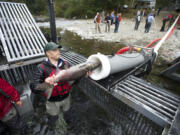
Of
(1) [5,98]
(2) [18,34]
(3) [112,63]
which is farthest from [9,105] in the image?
(2) [18,34]

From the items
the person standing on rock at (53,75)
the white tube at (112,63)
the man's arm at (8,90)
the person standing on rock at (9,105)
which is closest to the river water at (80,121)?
the person standing on rock at (53,75)

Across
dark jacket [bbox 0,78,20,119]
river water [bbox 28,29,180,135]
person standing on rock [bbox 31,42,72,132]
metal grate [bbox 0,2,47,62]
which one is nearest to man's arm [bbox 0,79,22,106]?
dark jacket [bbox 0,78,20,119]

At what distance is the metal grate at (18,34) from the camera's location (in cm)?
324

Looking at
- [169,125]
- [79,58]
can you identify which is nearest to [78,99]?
[79,58]

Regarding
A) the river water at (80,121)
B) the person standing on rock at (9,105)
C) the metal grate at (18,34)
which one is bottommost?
the river water at (80,121)

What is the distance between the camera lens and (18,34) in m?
3.66

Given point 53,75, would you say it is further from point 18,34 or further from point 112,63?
point 18,34

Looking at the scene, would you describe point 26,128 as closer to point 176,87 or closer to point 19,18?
point 19,18

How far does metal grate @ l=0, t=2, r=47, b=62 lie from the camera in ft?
10.6

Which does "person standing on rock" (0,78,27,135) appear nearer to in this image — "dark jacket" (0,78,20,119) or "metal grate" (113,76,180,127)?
"dark jacket" (0,78,20,119)

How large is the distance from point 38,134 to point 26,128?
14.2 inches

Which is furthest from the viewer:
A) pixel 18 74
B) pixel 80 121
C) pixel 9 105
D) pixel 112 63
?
pixel 18 74

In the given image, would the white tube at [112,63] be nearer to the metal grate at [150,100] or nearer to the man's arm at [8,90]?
the metal grate at [150,100]

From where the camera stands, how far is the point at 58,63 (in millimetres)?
1992
